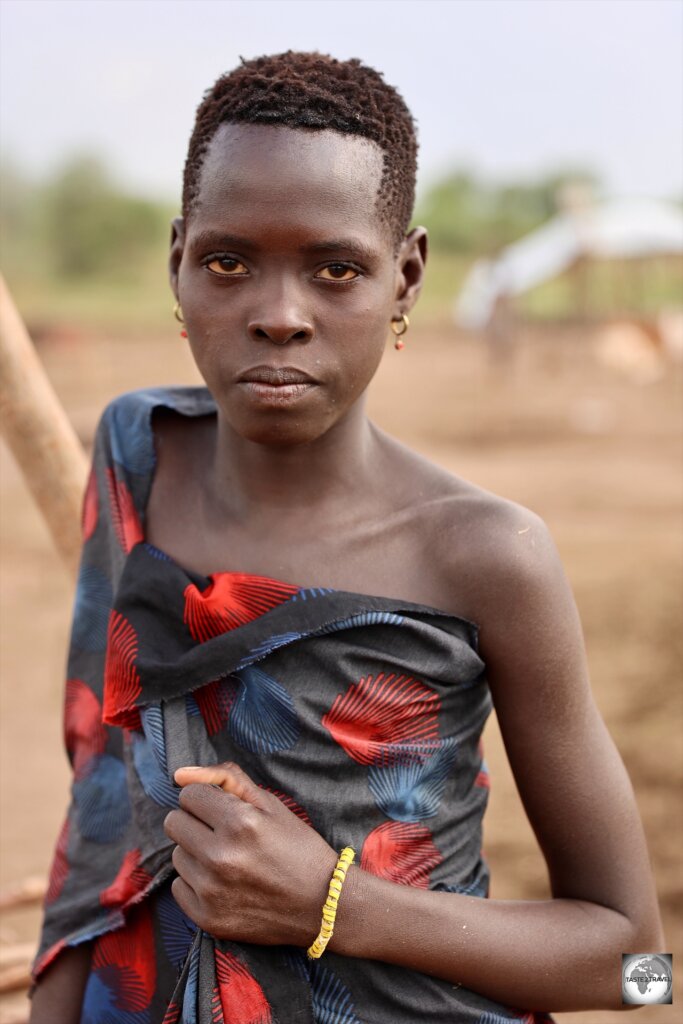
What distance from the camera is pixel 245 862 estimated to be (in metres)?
1.30

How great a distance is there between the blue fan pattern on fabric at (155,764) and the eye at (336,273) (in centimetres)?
58

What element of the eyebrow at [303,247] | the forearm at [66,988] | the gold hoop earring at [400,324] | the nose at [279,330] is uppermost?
the eyebrow at [303,247]

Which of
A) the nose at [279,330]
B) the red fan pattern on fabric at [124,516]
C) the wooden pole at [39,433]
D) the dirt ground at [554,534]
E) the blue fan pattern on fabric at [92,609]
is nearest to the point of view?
the nose at [279,330]

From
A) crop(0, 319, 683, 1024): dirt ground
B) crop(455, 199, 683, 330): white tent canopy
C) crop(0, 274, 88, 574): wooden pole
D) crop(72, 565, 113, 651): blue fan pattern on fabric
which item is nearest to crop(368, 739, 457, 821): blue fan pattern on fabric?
crop(72, 565, 113, 651): blue fan pattern on fabric

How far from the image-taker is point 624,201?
60.5 ft

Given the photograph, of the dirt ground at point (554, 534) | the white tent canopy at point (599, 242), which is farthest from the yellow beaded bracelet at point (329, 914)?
the white tent canopy at point (599, 242)

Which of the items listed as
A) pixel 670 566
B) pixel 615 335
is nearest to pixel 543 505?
pixel 670 566

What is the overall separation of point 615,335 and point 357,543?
50.4 feet

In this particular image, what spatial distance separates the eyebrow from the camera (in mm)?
1321

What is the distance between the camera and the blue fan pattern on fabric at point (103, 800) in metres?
1.72

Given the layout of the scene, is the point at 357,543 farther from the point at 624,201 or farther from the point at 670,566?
the point at 624,201

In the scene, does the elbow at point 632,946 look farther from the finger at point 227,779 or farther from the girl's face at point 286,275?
the girl's face at point 286,275

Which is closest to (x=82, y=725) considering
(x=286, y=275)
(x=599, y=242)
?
(x=286, y=275)

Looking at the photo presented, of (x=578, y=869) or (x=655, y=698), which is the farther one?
(x=655, y=698)
